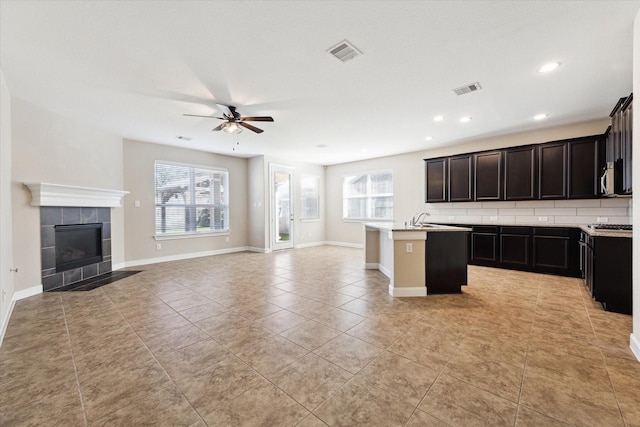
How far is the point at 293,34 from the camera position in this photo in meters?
2.34

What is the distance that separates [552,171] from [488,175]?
990 millimetres

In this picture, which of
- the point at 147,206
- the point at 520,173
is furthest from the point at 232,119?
the point at 520,173

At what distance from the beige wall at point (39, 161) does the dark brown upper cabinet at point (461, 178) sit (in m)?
7.07

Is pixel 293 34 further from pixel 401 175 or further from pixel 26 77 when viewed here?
pixel 401 175

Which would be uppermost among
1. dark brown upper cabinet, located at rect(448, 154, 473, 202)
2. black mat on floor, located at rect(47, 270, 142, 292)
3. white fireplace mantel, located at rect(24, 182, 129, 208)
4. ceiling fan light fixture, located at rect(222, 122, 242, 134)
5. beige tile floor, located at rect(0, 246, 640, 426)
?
ceiling fan light fixture, located at rect(222, 122, 242, 134)

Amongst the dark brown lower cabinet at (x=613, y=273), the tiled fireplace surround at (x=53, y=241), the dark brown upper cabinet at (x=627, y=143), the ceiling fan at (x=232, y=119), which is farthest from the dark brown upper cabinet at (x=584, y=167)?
the tiled fireplace surround at (x=53, y=241)

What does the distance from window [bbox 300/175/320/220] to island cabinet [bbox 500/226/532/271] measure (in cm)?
518

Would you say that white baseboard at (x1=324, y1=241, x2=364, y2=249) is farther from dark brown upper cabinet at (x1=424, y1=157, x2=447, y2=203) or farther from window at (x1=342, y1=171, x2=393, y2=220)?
dark brown upper cabinet at (x1=424, y1=157, x2=447, y2=203)

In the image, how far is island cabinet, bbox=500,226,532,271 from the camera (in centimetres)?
492

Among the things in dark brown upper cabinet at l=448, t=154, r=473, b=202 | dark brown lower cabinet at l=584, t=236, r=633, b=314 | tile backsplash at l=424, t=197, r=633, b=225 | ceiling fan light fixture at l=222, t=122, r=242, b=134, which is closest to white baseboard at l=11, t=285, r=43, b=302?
ceiling fan light fixture at l=222, t=122, r=242, b=134

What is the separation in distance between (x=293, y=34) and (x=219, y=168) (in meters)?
5.45

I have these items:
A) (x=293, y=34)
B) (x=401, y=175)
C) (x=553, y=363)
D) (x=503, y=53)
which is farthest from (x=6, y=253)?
(x=401, y=175)

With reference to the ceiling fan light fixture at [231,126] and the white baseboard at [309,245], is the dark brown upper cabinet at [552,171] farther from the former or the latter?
the white baseboard at [309,245]

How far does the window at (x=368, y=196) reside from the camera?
7.66 m
